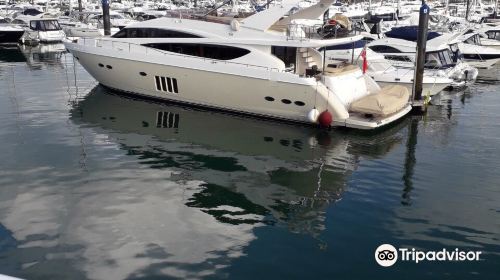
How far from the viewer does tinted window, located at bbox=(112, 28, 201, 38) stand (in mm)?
19500

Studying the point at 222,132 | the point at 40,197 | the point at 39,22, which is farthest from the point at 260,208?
the point at 39,22

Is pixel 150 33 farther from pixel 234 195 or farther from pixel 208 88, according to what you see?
pixel 234 195

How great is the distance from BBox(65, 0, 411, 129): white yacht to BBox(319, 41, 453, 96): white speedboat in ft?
9.02

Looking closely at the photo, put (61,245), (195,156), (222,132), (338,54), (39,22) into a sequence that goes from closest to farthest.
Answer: (61,245)
(195,156)
(222,132)
(338,54)
(39,22)

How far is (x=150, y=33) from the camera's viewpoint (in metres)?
20.3

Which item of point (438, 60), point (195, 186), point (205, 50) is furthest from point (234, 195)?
point (438, 60)

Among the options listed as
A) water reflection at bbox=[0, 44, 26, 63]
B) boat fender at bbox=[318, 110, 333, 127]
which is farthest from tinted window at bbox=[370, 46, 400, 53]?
water reflection at bbox=[0, 44, 26, 63]

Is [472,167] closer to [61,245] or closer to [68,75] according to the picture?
[61,245]

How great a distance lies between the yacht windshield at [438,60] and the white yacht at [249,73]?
690 centimetres

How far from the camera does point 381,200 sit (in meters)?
11.1

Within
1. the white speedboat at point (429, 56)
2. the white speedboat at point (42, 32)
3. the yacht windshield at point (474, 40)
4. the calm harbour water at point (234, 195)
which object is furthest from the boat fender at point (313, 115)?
the white speedboat at point (42, 32)

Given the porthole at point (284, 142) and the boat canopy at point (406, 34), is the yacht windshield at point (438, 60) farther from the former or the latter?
the porthole at point (284, 142)

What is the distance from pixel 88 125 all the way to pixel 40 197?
664cm

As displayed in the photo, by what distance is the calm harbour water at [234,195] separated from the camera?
8453 millimetres
